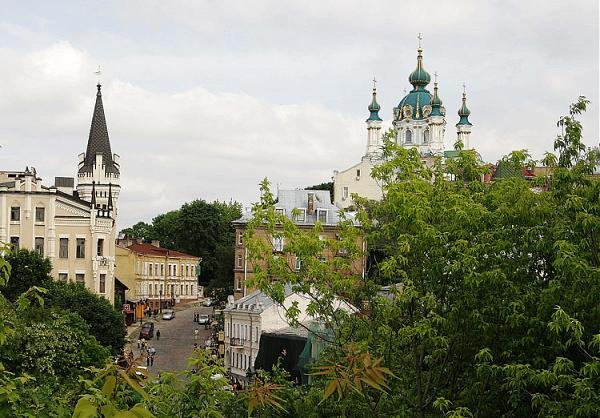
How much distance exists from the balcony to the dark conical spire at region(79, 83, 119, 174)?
30.7m

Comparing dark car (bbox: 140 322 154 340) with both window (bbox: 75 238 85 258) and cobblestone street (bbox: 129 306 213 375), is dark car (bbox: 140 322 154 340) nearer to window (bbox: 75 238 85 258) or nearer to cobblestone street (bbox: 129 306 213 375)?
cobblestone street (bbox: 129 306 213 375)

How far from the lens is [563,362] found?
1698cm

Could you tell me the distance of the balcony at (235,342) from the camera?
65.0 meters

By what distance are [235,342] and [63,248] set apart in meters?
12.9

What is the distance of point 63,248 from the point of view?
69.8 m

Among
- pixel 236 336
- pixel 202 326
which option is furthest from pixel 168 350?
pixel 202 326

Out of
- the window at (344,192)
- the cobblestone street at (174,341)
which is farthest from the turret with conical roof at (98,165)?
the window at (344,192)

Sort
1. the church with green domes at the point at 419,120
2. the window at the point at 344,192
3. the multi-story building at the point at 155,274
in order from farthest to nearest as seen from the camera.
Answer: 1. the church with green domes at the point at 419,120
2. the window at the point at 344,192
3. the multi-story building at the point at 155,274

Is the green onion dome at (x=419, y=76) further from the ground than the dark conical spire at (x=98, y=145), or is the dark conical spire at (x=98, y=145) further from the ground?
the green onion dome at (x=419, y=76)

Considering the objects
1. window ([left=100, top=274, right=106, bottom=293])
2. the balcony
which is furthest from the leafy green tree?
window ([left=100, top=274, right=106, bottom=293])

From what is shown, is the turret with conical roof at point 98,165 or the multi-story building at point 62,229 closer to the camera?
the multi-story building at point 62,229

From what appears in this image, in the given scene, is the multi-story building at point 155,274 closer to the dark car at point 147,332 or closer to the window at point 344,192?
the window at point 344,192

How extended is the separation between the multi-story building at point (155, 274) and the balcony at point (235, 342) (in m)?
34.8

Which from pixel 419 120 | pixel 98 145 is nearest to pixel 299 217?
pixel 98 145
